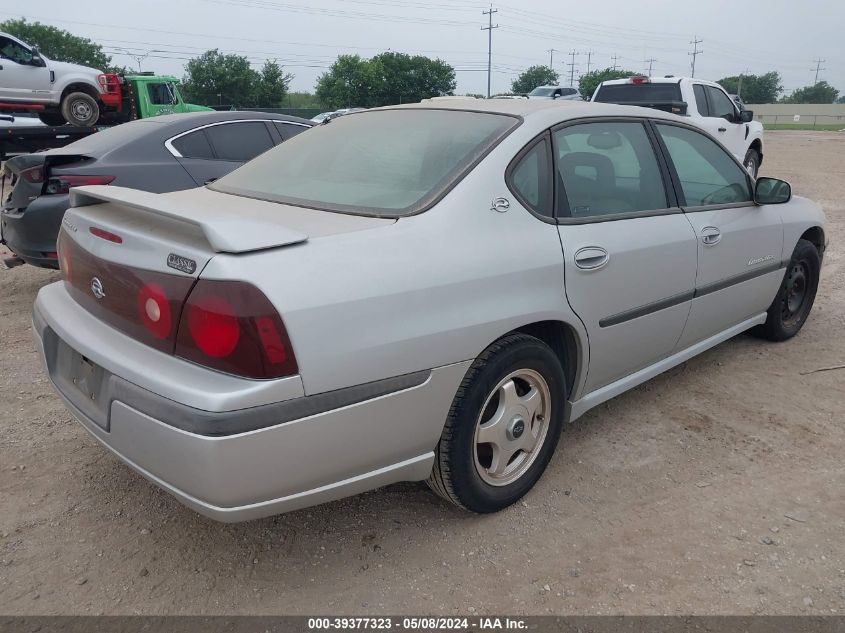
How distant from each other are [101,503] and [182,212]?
132 cm

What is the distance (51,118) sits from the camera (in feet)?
51.4

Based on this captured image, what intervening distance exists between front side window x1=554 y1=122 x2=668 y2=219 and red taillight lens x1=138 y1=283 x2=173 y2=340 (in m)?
1.51

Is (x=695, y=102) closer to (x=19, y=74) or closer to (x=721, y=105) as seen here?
(x=721, y=105)

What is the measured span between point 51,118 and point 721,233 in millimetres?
16375

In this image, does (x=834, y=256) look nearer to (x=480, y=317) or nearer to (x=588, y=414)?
(x=588, y=414)

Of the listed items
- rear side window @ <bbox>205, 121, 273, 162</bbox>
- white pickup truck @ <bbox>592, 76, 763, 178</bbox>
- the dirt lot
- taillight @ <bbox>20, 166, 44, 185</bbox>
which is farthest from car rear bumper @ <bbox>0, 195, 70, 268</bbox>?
white pickup truck @ <bbox>592, 76, 763, 178</bbox>

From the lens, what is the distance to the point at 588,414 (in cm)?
354

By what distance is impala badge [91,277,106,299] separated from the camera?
2285mm

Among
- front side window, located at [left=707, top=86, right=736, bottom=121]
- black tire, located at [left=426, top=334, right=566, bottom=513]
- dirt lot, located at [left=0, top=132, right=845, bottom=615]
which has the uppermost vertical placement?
front side window, located at [left=707, top=86, right=736, bottom=121]

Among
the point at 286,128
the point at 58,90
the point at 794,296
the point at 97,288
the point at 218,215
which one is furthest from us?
the point at 58,90

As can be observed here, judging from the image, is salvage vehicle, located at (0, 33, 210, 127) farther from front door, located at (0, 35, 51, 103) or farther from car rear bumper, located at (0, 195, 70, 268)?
car rear bumper, located at (0, 195, 70, 268)

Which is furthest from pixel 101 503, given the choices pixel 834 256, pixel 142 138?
pixel 834 256

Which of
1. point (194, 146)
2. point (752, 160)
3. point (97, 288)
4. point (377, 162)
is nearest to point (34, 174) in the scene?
point (194, 146)

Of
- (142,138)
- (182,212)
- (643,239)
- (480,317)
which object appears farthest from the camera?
(142,138)
